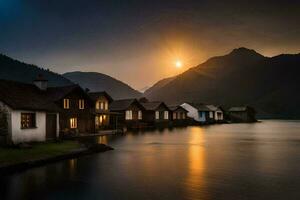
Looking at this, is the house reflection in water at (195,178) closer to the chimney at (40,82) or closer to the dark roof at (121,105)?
the chimney at (40,82)

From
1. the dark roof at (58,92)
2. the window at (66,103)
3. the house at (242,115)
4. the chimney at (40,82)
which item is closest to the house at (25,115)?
the chimney at (40,82)

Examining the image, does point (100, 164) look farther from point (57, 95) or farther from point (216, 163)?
point (57, 95)

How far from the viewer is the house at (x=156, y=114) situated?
89812mm

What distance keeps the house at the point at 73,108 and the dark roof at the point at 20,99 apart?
10.8 meters

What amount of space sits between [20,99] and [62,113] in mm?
16637

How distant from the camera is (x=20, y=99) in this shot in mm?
34250

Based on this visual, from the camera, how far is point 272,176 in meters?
20.9

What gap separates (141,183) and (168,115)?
260 ft

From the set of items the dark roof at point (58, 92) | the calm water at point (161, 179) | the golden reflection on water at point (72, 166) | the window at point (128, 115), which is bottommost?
the calm water at point (161, 179)

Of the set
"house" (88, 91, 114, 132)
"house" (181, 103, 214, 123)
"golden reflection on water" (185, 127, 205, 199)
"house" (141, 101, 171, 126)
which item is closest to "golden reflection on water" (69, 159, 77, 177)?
"golden reflection on water" (185, 127, 205, 199)

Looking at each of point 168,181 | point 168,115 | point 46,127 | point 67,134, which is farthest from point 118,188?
point 168,115

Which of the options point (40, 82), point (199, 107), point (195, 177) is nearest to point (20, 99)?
point (40, 82)

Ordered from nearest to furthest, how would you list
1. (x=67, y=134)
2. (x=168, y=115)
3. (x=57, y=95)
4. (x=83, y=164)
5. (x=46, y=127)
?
(x=83, y=164) → (x=46, y=127) → (x=67, y=134) → (x=57, y=95) → (x=168, y=115)

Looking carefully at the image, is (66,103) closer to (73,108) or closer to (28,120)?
(73,108)
